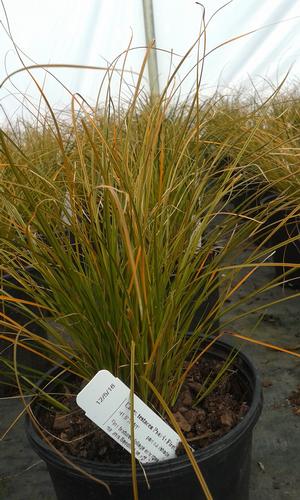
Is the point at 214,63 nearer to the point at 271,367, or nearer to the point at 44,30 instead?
the point at 44,30

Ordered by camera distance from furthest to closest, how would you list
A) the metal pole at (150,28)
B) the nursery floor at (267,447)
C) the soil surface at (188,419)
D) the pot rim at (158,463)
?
the metal pole at (150,28), the nursery floor at (267,447), the soil surface at (188,419), the pot rim at (158,463)

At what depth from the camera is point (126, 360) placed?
742mm

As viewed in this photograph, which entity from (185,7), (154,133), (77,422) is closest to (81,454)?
(77,422)

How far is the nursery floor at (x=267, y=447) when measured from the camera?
952 millimetres

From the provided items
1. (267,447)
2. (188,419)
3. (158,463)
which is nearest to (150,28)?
(267,447)

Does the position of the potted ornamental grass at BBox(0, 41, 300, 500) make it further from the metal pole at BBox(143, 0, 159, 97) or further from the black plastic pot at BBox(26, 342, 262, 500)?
the metal pole at BBox(143, 0, 159, 97)

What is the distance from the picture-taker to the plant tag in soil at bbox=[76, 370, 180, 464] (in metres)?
0.64

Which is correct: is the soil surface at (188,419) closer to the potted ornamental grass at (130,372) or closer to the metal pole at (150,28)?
the potted ornamental grass at (130,372)

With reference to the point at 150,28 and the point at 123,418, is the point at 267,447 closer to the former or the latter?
the point at 123,418

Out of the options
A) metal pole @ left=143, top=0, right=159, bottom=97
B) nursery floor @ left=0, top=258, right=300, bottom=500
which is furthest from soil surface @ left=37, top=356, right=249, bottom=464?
metal pole @ left=143, top=0, right=159, bottom=97

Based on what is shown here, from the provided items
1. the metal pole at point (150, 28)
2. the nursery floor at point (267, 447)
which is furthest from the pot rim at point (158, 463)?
the metal pole at point (150, 28)

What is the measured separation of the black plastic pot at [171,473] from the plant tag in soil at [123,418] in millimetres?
31

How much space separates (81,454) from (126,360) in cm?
14

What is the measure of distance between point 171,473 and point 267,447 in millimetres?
469
